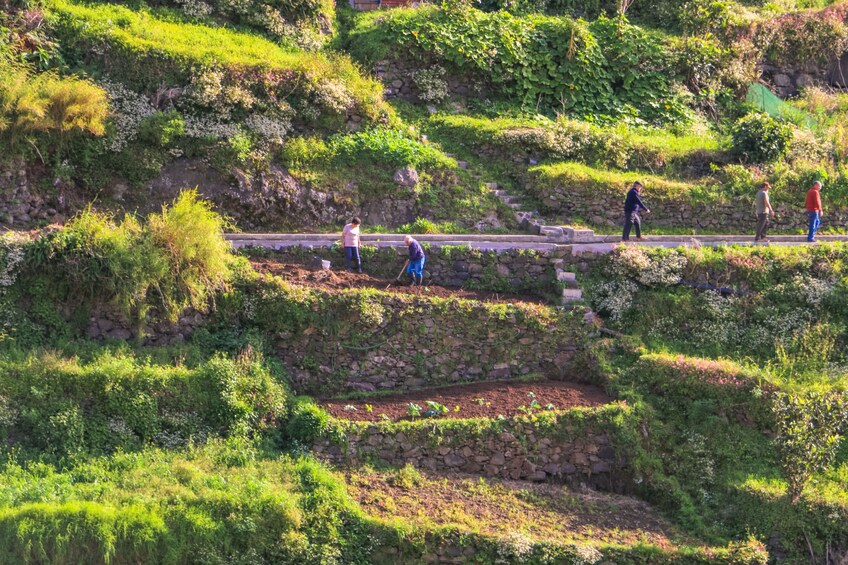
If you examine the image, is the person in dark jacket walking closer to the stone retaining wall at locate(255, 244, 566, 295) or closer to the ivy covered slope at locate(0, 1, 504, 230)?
the stone retaining wall at locate(255, 244, 566, 295)

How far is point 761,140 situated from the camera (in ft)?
87.3

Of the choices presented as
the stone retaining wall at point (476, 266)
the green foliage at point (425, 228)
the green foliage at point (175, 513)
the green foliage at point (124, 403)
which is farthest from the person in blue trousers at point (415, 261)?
the green foliage at point (175, 513)

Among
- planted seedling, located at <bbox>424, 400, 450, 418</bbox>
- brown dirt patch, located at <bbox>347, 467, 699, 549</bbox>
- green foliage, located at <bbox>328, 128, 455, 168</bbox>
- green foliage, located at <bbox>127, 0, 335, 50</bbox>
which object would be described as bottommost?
brown dirt patch, located at <bbox>347, 467, 699, 549</bbox>

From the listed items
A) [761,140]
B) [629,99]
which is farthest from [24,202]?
[761,140]

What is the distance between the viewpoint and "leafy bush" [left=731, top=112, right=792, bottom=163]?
26625 mm

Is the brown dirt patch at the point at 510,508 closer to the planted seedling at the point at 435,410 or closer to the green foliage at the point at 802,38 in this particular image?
the planted seedling at the point at 435,410

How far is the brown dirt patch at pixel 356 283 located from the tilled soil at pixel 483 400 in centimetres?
186

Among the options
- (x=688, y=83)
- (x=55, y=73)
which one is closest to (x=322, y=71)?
(x=55, y=73)

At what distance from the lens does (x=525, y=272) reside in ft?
73.4

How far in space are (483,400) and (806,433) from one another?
17.0 ft

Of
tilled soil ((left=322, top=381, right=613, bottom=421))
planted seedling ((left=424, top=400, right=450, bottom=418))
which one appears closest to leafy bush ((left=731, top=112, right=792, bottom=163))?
tilled soil ((left=322, top=381, right=613, bottom=421))

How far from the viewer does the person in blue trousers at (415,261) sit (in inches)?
845

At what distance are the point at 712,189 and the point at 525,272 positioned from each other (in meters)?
5.74

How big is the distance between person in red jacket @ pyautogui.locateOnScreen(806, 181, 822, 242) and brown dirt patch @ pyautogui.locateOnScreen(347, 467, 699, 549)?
8.27 metres
